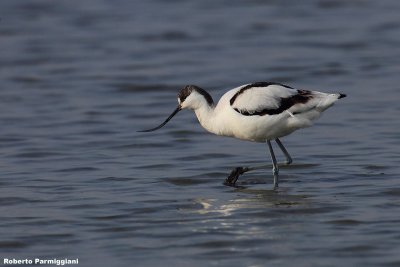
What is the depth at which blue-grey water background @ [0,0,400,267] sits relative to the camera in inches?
307

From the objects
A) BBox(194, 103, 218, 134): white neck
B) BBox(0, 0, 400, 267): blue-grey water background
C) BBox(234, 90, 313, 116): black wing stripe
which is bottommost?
BBox(0, 0, 400, 267): blue-grey water background

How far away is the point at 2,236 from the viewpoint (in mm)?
8023

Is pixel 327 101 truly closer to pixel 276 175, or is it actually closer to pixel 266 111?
pixel 266 111

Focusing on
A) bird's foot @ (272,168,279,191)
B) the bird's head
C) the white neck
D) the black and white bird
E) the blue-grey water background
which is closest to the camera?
the blue-grey water background

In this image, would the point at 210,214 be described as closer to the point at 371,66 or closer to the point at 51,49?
the point at 371,66

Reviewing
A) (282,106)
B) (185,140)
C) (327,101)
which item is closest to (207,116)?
(282,106)

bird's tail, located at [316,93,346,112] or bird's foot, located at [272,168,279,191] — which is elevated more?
bird's tail, located at [316,93,346,112]

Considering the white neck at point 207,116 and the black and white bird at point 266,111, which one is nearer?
the black and white bird at point 266,111

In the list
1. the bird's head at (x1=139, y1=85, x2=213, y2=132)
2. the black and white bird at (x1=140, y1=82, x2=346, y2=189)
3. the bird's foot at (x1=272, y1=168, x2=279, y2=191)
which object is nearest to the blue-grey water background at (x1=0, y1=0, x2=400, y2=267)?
the bird's foot at (x1=272, y1=168, x2=279, y2=191)

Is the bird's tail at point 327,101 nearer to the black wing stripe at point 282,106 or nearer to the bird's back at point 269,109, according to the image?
the bird's back at point 269,109

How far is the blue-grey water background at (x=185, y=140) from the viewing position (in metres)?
7.79

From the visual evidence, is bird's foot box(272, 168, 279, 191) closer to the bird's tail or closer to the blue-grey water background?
the blue-grey water background

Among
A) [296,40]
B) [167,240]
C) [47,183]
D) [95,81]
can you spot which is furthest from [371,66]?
[167,240]

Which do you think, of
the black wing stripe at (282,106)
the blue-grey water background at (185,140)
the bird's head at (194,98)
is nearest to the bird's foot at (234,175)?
the blue-grey water background at (185,140)
